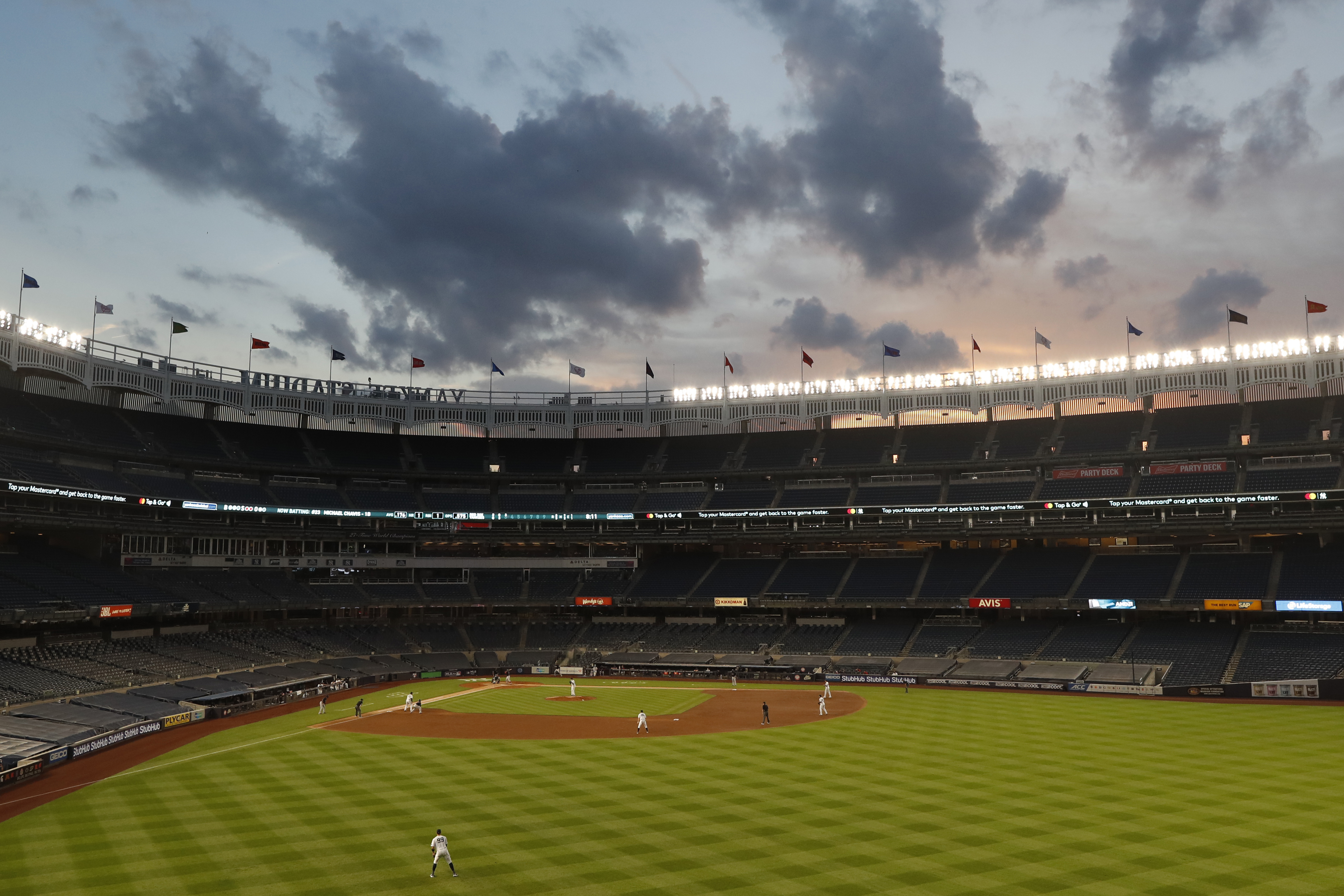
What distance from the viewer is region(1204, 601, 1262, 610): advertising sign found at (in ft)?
211

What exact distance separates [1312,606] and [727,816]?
2206 inches

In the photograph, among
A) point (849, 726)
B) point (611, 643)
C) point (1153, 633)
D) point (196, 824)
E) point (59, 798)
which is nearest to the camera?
point (196, 824)

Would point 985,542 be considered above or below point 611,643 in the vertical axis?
above

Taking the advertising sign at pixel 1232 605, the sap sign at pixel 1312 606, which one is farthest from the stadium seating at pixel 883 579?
the sap sign at pixel 1312 606

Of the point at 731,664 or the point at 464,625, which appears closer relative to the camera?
the point at 731,664

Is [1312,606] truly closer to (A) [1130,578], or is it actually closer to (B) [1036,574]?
(A) [1130,578]

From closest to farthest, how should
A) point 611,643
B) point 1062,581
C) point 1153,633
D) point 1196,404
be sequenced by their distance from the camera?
point 1153,633 < point 1062,581 < point 1196,404 < point 611,643

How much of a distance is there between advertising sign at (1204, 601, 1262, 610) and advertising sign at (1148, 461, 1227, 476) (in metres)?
14.0

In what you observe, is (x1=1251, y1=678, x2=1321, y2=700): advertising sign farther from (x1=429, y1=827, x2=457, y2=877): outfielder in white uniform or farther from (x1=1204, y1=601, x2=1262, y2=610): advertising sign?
(x1=429, y1=827, x2=457, y2=877): outfielder in white uniform

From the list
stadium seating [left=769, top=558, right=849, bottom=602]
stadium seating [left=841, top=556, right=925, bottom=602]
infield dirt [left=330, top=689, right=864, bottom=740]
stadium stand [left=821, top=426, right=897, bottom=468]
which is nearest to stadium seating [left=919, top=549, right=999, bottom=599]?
stadium seating [left=841, top=556, right=925, bottom=602]

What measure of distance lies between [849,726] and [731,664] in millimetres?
30371

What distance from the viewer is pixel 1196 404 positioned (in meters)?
80.2

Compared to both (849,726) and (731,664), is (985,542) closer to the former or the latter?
(731,664)

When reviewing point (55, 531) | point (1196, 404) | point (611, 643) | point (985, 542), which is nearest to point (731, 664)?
point (611, 643)
